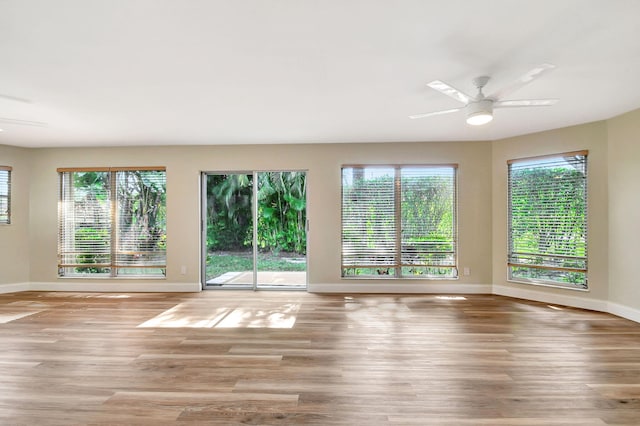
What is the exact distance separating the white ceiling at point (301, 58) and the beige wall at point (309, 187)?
1.13 metres

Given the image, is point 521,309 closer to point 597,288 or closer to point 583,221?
point 597,288

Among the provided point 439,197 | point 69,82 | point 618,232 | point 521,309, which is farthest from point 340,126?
point 618,232

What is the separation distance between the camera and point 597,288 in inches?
165

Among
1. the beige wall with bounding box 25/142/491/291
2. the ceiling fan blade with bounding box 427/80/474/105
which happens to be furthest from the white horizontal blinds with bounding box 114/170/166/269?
the ceiling fan blade with bounding box 427/80/474/105

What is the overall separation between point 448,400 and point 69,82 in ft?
13.3

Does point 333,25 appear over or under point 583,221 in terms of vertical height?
over

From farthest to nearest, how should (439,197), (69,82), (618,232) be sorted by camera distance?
1. (439,197)
2. (618,232)
3. (69,82)

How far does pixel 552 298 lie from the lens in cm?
452

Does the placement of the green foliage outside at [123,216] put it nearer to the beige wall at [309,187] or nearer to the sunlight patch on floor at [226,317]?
the beige wall at [309,187]

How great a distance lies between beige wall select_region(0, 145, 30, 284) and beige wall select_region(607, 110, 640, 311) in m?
8.84

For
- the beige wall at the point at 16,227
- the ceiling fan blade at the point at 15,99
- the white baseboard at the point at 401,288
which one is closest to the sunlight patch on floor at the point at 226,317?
the white baseboard at the point at 401,288

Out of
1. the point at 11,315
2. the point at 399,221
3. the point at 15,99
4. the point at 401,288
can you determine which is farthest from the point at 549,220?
the point at 11,315

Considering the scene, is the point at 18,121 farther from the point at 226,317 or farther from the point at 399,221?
the point at 399,221

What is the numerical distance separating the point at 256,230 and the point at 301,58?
337cm
